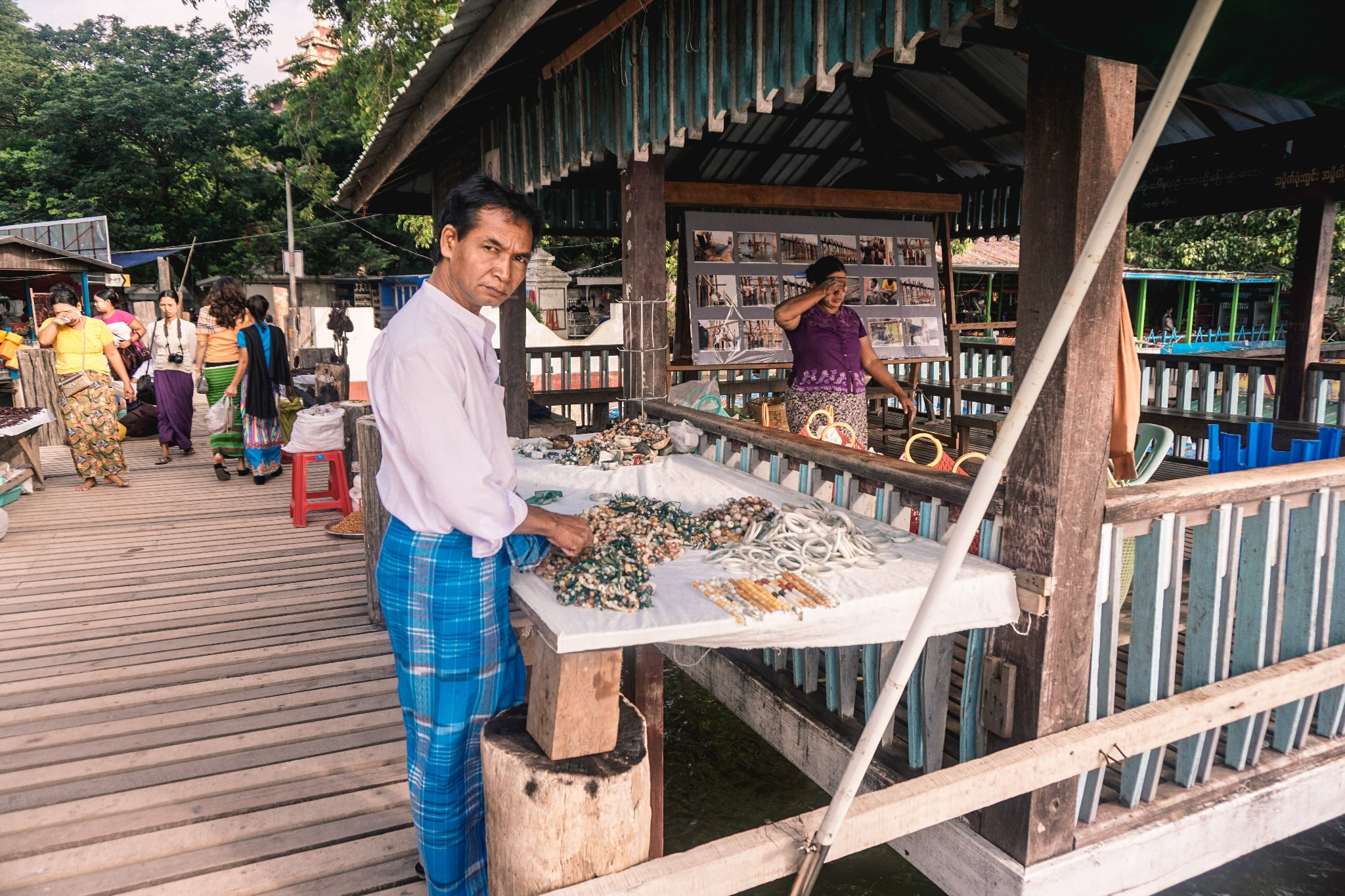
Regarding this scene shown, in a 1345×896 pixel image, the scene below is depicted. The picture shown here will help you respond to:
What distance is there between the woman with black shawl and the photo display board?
4.18 metres

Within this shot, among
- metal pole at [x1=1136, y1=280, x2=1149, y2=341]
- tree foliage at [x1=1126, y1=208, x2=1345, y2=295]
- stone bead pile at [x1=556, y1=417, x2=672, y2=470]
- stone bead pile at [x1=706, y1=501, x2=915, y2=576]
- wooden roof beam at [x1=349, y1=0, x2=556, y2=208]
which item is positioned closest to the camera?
stone bead pile at [x1=706, y1=501, x2=915, y2=576]

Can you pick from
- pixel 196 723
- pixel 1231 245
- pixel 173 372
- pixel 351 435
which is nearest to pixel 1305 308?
pixel 351 435

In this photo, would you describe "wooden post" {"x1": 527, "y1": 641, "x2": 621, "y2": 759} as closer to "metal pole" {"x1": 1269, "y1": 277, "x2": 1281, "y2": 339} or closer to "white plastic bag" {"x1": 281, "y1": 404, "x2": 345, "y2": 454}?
"white plastic bag" {"x1": 281, "y1": 404, "x2": 345, "y2": 454}

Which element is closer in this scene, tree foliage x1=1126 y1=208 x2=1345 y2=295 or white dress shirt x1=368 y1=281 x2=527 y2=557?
white dress shirt x1=368 y1=281 x2=527 y2=557

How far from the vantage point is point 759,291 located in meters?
6.75

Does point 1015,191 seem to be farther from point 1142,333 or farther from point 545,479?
point 1142,333

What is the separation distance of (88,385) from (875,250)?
719 centimetres

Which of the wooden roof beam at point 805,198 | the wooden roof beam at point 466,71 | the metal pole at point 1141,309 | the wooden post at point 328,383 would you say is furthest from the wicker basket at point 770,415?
the metal pole at point 1141,309

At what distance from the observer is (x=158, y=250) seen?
23969 millimetres

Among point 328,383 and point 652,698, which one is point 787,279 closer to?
point 652,698

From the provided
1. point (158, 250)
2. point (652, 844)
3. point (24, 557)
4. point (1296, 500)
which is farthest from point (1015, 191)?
point (158, 250)

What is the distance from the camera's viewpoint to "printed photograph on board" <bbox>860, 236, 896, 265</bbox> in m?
7.29

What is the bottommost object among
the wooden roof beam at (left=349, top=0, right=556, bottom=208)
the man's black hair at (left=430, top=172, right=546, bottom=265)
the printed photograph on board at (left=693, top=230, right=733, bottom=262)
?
the man's black hair at (left=430, top=172, right=546, bottom=265)

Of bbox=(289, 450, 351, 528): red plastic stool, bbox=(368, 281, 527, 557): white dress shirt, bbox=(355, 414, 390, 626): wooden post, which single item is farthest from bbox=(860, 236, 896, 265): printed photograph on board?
bbox=(368, 281, 527, 557): white dress shirt
